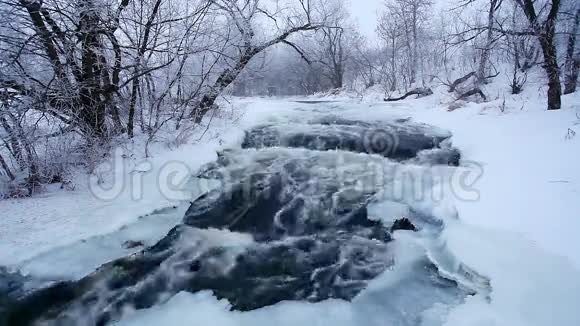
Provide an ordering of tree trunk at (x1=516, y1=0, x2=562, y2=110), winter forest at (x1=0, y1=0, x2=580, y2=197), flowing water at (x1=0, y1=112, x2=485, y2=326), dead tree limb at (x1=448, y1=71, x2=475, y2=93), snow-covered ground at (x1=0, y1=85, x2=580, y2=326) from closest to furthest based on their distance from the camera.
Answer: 1. snow-covered ground at (x1=0, y1=85, x2=580, y2=326)
2. flowing water at (x1=0, y1=112, x2=485, y2=326)
3. winter forest at (x1=0, y1=0, x2=580, y2=197)
4. tree trunk at (x1=516, y1=0, x2=562, y2=110)
5. dead tree limb at (x1=448, y1=71, x2=475, y2=93)

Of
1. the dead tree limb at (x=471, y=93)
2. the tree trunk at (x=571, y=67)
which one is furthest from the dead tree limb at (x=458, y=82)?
the tree trunk at (x=571, y=67)

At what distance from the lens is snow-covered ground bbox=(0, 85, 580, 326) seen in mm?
2537

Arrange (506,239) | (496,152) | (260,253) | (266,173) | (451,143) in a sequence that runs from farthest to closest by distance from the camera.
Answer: (451,143) → (266,173) → (496,152) → (260,253) → (506,239)

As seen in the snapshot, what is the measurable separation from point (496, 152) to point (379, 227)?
9.91ft

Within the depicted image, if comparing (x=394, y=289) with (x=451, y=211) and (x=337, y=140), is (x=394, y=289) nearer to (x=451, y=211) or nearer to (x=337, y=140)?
(x=451, y=211)

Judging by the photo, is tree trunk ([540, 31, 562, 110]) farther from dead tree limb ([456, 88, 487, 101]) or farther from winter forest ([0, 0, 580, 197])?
dead tree limb ([456, 88, 487, 101])

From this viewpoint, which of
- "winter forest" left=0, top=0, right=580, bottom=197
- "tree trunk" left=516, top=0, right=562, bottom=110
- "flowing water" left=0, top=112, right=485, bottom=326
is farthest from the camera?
"tree trunk" left=516, top=0, right=562, bottom=110

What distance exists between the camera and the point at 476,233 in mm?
3396

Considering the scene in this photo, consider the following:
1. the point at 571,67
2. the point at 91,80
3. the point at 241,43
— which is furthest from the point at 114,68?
the point at 571,67

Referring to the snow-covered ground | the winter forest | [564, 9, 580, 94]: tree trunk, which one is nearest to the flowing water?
the snow-covered ground

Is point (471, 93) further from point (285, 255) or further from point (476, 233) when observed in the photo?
point (285, 255)

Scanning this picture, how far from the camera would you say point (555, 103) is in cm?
785

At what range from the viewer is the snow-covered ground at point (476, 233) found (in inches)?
99.9

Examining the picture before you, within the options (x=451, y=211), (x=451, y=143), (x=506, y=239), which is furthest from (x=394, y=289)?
(x=451, y=143)
